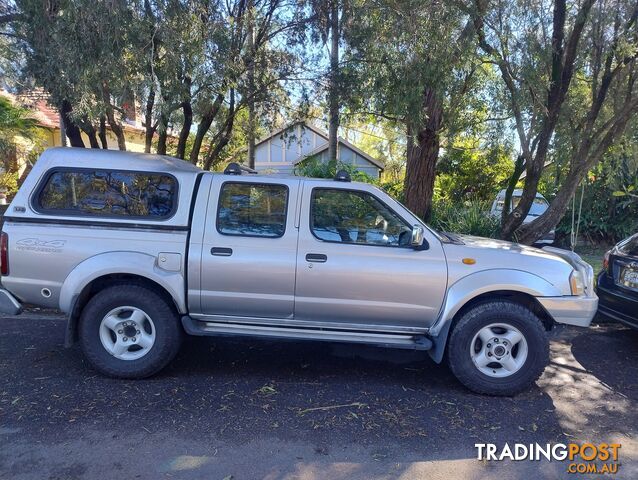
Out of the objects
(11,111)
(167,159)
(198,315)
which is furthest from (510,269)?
(11,111)

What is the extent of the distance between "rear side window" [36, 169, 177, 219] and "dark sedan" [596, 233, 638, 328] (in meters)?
4.84

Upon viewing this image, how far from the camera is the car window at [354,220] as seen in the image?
429cm

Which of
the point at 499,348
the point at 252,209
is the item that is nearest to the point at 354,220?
the point at 252,209

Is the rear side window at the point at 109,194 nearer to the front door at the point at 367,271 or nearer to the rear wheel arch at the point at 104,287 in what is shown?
the rear wheel arch at the point at 104,287

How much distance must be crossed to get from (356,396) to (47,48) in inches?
206

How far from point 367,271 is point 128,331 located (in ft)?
7.21

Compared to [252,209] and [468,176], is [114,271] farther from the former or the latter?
[468,176]

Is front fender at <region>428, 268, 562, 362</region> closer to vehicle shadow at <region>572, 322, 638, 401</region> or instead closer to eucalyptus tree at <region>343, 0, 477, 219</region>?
vehicle shadow at <region>572, 322, 638, 401</region>

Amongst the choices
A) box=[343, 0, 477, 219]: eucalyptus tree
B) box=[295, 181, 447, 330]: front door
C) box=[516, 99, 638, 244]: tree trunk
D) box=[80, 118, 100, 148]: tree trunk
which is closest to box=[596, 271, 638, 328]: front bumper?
box=[516, 99, 638, 244]: tree trunk

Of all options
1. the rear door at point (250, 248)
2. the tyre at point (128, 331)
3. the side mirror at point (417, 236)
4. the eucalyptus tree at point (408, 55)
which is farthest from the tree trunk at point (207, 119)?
the side mirror at point (417, 236)

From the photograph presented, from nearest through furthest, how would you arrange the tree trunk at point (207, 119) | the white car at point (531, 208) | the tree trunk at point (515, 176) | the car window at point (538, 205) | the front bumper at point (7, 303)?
the front bumper at point (7, 303) → the tree trunk at point (207, 119) → the tree trunk at point (515, 176) → the white car at point (531, 208) → the car window at point (538, 205)

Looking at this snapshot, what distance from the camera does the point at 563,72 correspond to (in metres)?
6.76

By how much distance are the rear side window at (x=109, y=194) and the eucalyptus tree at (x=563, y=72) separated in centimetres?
465

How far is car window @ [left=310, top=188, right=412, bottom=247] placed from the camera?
4289 millimetres
